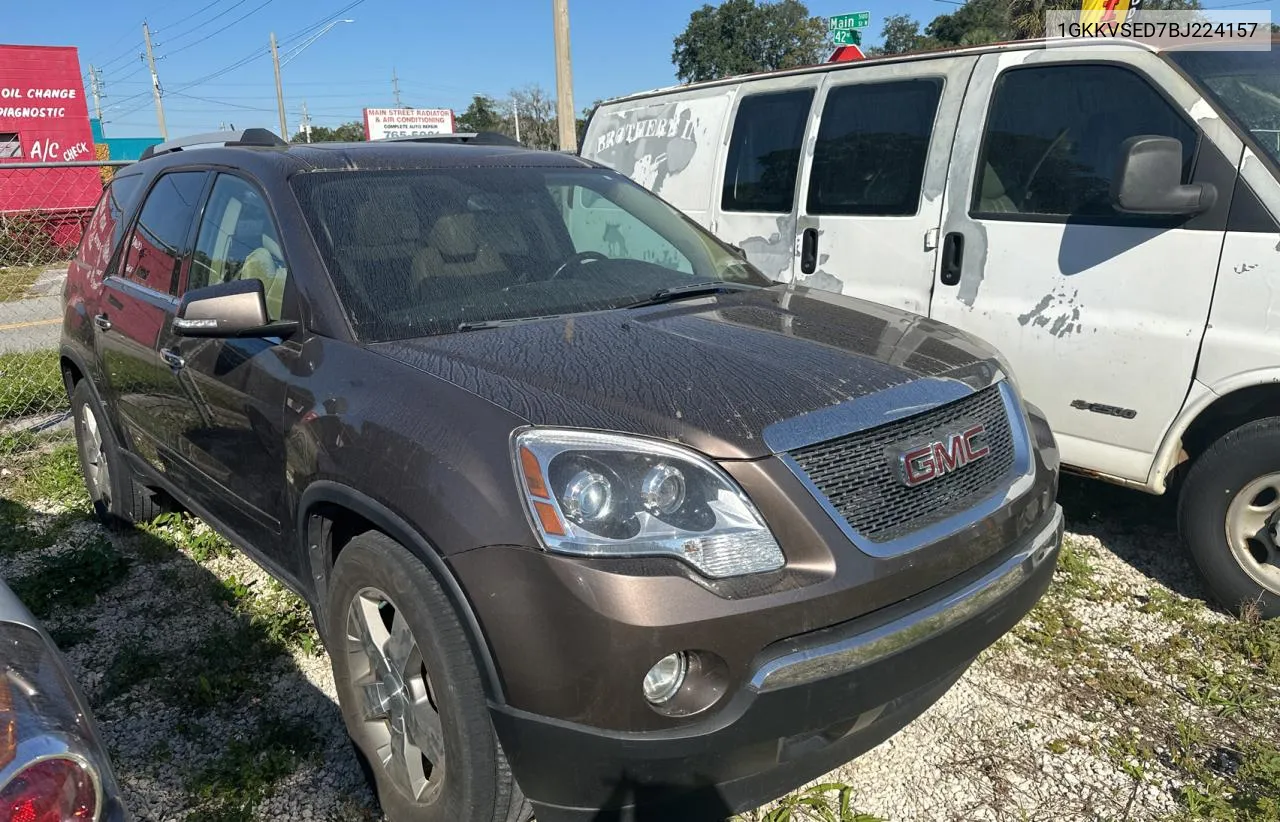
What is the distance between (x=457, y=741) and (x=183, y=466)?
2.02 meters

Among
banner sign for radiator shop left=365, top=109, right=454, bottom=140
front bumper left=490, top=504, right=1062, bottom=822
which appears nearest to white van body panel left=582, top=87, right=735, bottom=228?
front bumper left=490, top=504, right=1062, bottom=822

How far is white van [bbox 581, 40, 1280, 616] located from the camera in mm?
3229

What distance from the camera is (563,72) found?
10953 millimetres

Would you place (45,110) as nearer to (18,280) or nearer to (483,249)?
(18,280)

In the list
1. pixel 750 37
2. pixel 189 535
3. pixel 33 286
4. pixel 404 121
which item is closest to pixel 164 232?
pixel 189 535

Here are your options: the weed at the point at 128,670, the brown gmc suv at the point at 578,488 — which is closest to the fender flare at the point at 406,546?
the brown gmc suv at the point at 578,488

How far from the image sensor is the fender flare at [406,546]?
1923mm

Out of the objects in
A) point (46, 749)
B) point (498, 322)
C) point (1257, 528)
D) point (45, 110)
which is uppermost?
point (45, 110)

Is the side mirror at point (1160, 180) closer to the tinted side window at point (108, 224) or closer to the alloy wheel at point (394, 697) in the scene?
the alloy wheel at point (394, 697)

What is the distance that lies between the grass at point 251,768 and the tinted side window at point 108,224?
2443mm

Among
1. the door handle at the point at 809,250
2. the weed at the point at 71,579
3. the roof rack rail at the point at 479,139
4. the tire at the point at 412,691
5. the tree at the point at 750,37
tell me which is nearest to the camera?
the tire at the point at 412,691

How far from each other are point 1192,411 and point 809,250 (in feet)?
Answer: 6.65

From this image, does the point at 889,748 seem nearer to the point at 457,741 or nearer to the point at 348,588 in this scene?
the point at 457,741

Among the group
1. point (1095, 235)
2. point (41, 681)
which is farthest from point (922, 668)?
point (1095, 235)
